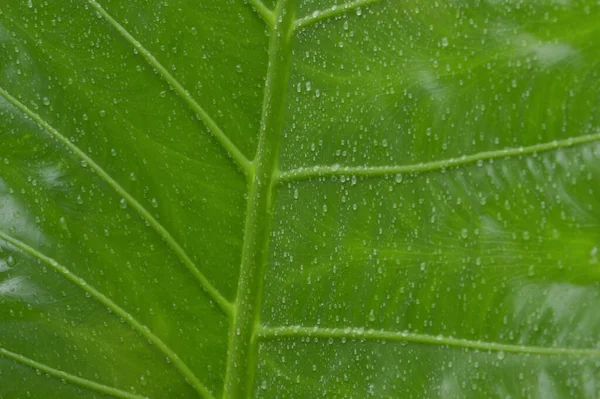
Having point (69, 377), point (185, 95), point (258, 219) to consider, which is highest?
point (185, 95)

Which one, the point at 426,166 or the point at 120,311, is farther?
the point at 120,311

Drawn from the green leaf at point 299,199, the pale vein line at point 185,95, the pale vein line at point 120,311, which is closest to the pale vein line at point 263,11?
the green leaf at point 299,199

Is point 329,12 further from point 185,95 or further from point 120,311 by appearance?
point 120,311

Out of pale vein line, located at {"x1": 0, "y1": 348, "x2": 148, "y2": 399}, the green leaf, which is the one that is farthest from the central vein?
pale vein line, located at {"x1": 0, "y1": 348, "x2": 148, "y2": 399}

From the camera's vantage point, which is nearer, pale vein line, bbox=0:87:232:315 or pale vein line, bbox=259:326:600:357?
pale vein line, bbox=259:326:600:357

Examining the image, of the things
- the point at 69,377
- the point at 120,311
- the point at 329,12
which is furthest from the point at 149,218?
the point at 329,12

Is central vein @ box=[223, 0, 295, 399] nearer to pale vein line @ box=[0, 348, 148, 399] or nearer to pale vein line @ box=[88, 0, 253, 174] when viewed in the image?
pale vein line @ box=[88, 0, 253, 174]

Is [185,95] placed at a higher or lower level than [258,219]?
higher
